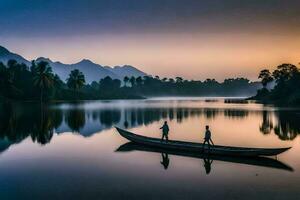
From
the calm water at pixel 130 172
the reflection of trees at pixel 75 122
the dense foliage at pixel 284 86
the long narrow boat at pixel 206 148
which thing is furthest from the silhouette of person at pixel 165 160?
the dense foliage at pixel 284 86

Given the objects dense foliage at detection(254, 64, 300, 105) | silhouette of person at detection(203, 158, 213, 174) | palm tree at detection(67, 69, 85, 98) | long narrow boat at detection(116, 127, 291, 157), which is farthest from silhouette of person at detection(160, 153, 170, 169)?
palm tree at detection(67, 69, 85, 98)

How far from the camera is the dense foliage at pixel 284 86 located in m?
119

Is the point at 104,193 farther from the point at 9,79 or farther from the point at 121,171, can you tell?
the point at 9,79

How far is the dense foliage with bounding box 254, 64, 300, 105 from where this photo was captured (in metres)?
119

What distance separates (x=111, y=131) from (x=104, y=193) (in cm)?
2875

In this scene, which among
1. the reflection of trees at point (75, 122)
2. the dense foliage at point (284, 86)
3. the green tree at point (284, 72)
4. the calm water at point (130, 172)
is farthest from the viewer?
the green tree at point (284, 72)

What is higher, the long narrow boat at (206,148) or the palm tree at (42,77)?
the palm tree at (42,77)

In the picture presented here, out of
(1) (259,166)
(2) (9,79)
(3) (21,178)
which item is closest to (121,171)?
(3) (21,178)

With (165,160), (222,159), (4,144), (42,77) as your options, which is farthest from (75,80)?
(222,159)

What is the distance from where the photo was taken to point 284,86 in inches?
5305

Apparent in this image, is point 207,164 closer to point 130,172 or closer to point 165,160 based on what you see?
point 165,160

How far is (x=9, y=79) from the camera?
137 m

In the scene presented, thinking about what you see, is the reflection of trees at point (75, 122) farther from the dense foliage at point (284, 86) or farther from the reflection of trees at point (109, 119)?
the dense foliage at point (284, 86)

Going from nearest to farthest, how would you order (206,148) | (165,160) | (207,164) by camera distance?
(207,164) < (165,160) < (206,148)
